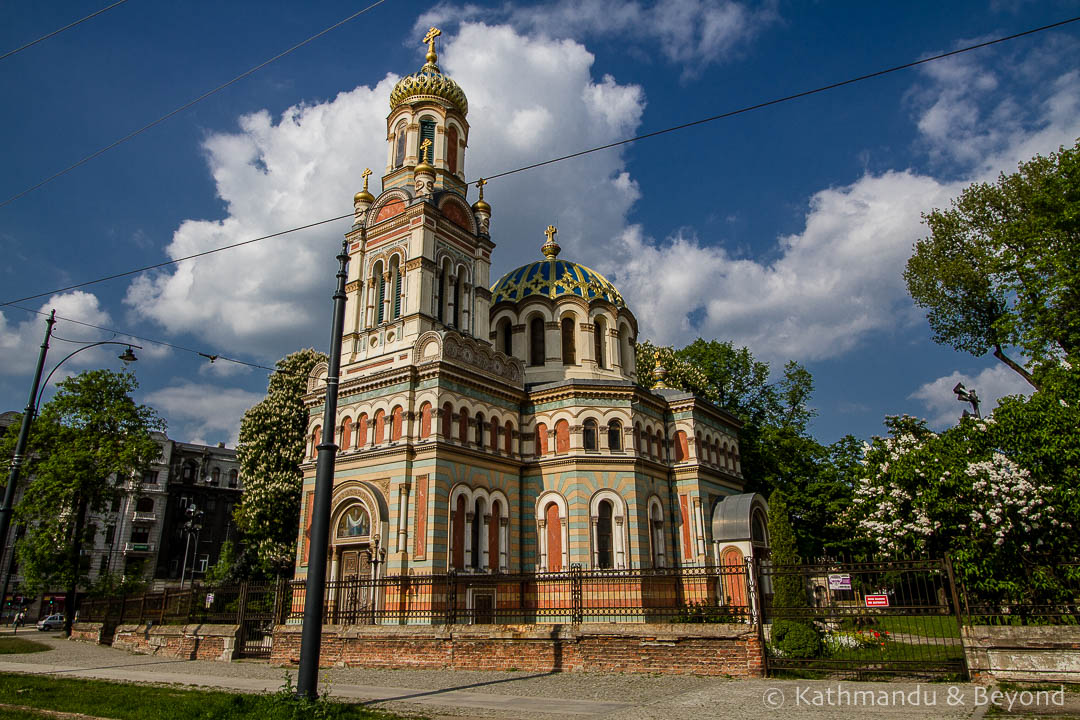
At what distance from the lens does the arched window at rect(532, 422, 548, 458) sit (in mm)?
29125

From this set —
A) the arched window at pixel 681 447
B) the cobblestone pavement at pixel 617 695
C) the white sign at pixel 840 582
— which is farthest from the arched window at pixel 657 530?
the white sign at pixel 840 582

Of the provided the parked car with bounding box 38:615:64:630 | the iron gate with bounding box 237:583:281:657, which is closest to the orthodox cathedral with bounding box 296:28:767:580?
the iron gate with bounding box 237:583:281:657

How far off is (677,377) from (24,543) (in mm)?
34057

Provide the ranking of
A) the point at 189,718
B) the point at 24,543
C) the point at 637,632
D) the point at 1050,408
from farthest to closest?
the point at 24,543, the point at 1050,408, the point at 637,632, the point at 189,718

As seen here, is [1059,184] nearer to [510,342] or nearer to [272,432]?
→ [510,342]

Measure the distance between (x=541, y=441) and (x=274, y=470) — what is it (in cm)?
1435

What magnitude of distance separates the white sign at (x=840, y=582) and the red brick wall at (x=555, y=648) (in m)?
1.87

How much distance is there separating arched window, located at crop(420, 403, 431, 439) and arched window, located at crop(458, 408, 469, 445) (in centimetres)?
131

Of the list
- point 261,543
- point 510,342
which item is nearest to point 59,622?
point 261,543

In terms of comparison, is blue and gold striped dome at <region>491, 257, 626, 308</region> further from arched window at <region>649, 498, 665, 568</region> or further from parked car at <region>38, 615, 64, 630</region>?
parked car at <region>38, 615, 64, 630</region>

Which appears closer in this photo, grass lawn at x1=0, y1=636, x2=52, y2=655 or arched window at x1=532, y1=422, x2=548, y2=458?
grass lawn at x1=0, y1=636, x2=52, y2=655

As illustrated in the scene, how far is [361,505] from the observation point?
25844mm

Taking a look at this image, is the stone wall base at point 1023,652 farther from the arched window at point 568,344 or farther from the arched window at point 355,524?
the arched window at point 568,344

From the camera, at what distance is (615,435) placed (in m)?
29.2
